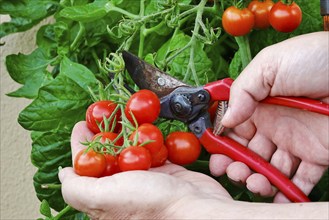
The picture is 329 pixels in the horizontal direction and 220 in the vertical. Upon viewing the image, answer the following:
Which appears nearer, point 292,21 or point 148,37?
point 292,21

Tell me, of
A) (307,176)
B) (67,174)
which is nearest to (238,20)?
(307,176)

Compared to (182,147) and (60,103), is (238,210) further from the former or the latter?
(60,103)

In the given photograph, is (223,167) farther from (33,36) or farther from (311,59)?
(33,36)

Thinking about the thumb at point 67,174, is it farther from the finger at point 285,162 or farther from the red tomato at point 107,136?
the finger at point 285,162

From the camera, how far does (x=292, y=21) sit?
1.11 metres

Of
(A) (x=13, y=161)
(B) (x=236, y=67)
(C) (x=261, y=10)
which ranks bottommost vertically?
(A) (x=13, y=161)

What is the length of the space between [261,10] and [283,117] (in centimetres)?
22

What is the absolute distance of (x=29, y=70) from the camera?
145 centimetres

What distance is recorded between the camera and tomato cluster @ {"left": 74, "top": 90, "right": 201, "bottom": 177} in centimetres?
90

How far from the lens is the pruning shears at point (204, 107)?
0.95m

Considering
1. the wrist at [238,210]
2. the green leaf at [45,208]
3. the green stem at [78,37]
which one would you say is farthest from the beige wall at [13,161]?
the wrist at [238,210]

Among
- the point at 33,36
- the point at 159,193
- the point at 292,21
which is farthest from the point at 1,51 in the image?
the point at 159,193

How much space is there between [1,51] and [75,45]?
14.8 inches

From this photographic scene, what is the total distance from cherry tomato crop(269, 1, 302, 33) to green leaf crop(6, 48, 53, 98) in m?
0.51
